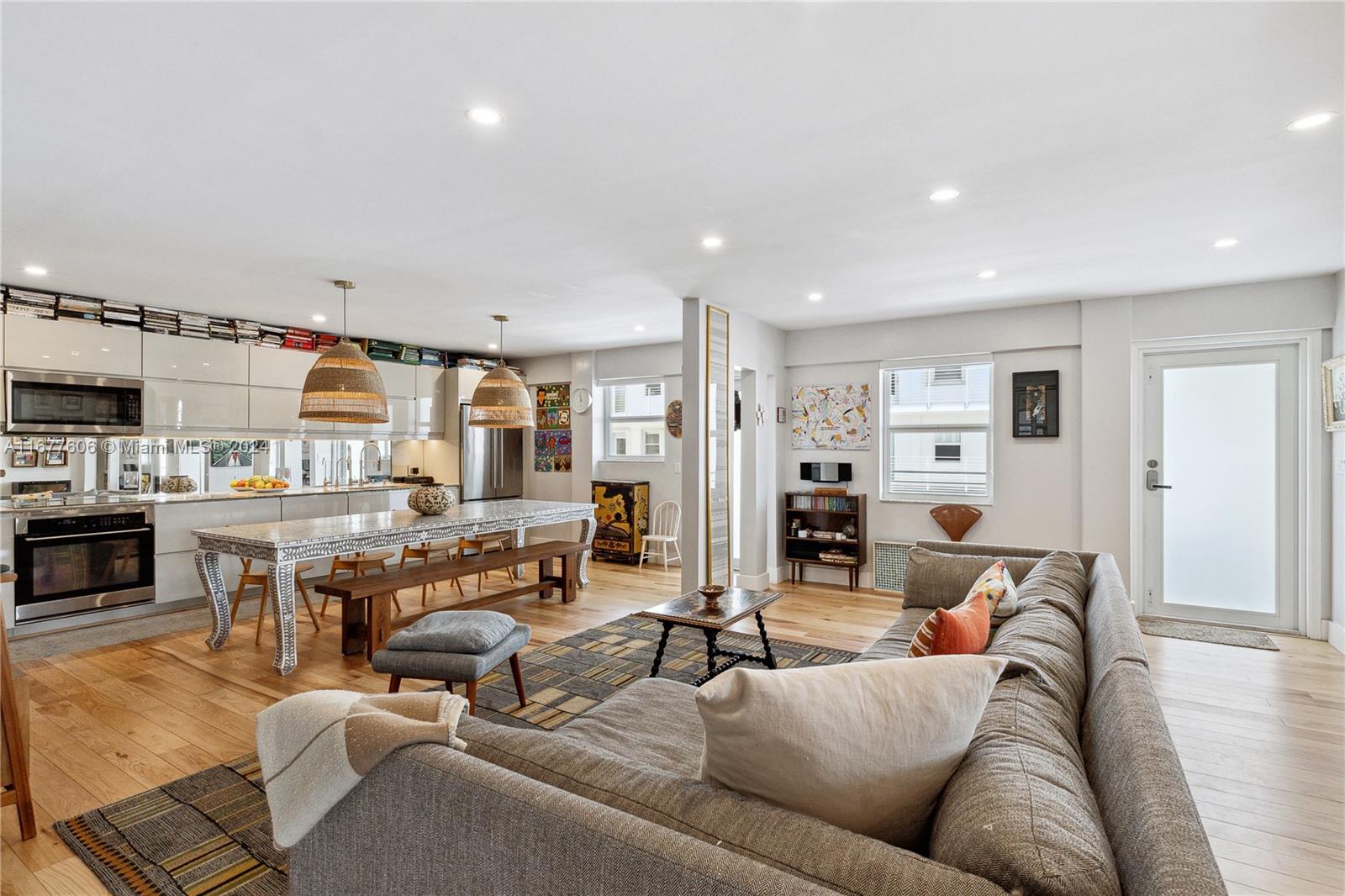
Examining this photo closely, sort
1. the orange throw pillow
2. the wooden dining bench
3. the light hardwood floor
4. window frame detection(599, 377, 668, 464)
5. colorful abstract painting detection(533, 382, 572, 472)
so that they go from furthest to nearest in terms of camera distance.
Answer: colorful abstract painting detection(533, 382, 572, 472) → window frame detection(599, 377, 668, 464) → the wooden dining bench → the light hardwood floor → the orange throw pillow

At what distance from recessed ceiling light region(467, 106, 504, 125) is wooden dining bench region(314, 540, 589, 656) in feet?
9.18

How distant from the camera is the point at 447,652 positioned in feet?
9.24

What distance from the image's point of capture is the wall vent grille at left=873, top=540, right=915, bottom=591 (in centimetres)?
604

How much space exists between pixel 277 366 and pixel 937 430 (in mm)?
6033

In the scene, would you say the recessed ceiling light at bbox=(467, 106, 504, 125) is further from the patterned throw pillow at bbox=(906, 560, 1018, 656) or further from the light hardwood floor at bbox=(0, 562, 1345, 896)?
the light hardwood floor at bbox=(0, 562, 1345, 896)

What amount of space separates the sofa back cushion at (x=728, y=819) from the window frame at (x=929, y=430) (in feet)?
17.5

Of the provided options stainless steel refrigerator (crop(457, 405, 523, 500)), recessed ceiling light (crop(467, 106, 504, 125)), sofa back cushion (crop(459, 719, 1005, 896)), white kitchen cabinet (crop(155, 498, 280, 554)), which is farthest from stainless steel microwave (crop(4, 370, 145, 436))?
sofa back cushion (crop(459, 719, 1005, 896))

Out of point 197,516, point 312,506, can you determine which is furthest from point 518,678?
point 312,506

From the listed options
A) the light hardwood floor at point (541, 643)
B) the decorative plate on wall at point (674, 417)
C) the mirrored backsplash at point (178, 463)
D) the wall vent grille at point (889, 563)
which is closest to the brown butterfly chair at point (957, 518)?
the wall vent grille at point (889, 563)

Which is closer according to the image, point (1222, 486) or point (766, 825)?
point (766, 825)

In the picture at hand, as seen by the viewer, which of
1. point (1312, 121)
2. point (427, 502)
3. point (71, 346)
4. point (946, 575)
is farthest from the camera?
point (427, 502)

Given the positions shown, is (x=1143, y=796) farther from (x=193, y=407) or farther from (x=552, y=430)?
(x=552, y=430)

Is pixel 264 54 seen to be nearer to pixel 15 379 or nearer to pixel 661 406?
pixel 15 379

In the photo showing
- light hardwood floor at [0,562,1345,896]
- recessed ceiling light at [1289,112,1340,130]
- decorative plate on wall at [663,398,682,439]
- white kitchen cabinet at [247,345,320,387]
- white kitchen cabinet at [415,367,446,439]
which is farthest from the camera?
white kitchen cabinet at [415,367,446,439]
